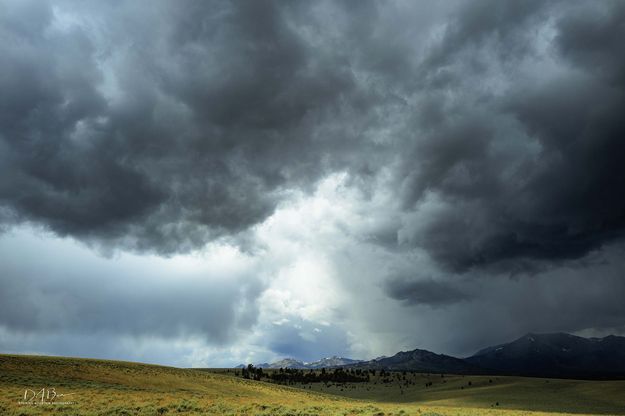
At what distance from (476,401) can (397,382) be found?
321ft

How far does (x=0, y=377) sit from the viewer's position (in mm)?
46344

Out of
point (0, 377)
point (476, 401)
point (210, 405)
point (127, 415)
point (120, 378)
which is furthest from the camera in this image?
point (476, 401)

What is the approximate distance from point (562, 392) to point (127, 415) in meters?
113

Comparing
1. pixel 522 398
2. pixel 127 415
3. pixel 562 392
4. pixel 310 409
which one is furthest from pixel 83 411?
pixel 562 392

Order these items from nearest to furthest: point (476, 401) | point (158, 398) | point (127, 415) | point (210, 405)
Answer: point (127, 415) → point (210, 405) → point (158, 398) → point (476, 401)

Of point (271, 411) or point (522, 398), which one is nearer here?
point (271, 411)

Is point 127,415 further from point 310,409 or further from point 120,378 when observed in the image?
point 120,378

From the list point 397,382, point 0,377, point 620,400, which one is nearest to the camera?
point 0,377

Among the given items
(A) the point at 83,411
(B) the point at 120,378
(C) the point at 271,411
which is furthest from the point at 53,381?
(C) the point at 271,411

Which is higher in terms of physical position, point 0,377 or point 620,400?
point 0,377

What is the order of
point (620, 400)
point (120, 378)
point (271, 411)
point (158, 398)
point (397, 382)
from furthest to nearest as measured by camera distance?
point (397, 382)
point (620, 400)
point (120, 378)
point (158, 398)
point (271, 411)

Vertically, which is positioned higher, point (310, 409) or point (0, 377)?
point (0, 377)

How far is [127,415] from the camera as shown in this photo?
103 ft

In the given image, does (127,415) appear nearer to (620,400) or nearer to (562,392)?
(620,400)
